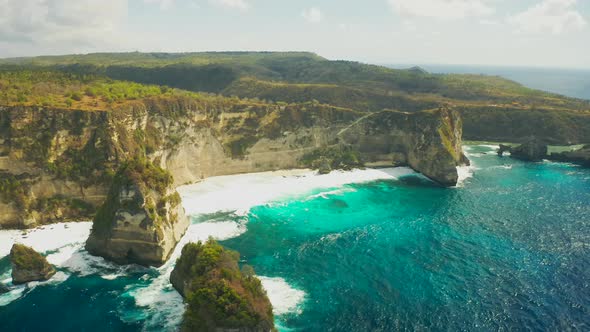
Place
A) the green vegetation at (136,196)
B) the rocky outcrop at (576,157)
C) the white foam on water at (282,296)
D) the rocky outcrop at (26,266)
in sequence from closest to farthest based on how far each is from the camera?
the white foam on water at (282,296), the rocky outcrop at (26,266), the green vegetation at (136,196), the rocky outcrop at (576,157)

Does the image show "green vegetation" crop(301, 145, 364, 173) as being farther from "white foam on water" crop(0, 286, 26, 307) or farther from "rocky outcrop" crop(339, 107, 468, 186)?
"white foam on water" crop(0, 286, 26, 307)

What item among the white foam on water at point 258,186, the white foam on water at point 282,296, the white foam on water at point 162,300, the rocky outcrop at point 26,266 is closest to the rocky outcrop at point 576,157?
the white foam on water at point 258,186

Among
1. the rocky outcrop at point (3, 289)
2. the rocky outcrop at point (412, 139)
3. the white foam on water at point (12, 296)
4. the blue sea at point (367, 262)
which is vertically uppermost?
the rocky outcrop at point (412, 139)

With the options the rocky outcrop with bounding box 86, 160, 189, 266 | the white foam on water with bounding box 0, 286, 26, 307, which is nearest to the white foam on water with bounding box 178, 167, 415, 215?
the rocky outcrop with bounding box 86, 160, 189, 266

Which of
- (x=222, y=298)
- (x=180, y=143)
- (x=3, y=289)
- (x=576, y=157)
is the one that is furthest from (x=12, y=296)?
(x=576, y=157)

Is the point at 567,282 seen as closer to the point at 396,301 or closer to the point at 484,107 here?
the point at 396,301

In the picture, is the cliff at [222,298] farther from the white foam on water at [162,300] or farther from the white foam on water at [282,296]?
the white foam on water at [282,296]

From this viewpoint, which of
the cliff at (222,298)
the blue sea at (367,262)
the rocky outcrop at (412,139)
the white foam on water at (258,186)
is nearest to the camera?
the cliff at (222,298)
